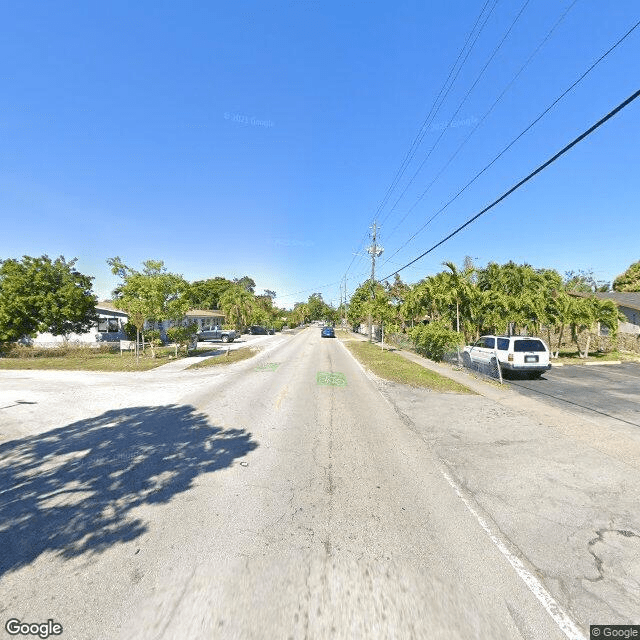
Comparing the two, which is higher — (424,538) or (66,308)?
Result: (66,308)

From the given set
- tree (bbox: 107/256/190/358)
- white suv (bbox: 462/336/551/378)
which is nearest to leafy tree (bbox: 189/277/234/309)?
→ tree (bbox: 107/256/190/358)

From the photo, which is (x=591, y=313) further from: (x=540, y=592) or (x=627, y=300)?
(x=540, y=592)

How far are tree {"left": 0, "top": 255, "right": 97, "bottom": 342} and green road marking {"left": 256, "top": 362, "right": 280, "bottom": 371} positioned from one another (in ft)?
51.0

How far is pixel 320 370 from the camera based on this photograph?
53.4ft

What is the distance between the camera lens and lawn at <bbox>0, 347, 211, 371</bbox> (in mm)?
16703

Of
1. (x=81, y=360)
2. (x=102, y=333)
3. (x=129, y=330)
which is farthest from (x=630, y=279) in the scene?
(x=102, y=333)

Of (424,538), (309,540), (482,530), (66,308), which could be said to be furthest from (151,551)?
(66,308)

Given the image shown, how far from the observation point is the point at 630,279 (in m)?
47.6

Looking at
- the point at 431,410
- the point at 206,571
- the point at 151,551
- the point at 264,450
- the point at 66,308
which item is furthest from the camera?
the point at 66,308

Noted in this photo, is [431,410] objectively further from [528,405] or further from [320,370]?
[320,370]

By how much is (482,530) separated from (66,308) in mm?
27431

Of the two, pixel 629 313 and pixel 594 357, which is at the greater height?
pixel 629 313

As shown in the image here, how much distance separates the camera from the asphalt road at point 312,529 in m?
2.76

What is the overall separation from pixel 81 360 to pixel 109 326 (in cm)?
1193
